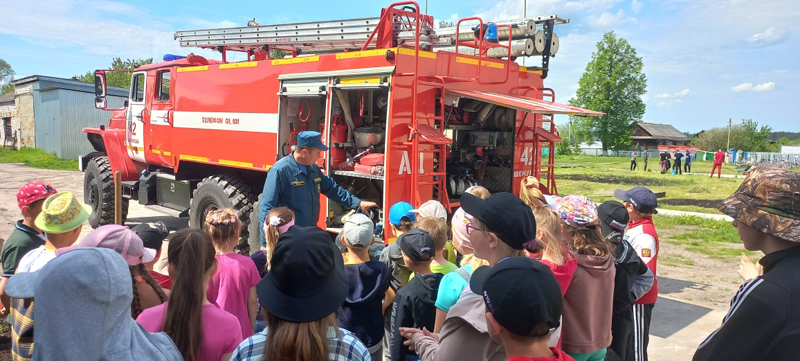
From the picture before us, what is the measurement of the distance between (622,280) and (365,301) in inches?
66.2

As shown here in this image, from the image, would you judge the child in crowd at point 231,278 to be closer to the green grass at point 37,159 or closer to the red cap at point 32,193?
the red cap at point 32,193

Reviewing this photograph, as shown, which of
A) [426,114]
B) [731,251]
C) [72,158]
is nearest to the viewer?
[426,114]

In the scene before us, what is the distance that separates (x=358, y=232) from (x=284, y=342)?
1.27 m

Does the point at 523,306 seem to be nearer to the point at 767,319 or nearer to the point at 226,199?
the point at 767,319

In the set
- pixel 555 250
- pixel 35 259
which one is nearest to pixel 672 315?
pixel 555 250

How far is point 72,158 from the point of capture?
27.7 meters

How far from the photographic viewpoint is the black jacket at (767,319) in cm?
171

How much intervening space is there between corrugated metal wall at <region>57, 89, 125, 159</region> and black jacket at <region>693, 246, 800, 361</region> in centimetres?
2969

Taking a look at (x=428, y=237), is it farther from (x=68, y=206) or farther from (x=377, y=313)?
(x=68, y=206)

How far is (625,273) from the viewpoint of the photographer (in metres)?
3.29

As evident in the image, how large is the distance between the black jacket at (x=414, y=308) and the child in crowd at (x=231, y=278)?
0.85 m

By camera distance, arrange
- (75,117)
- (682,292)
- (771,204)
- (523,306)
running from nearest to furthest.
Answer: (523,306) → (771,204) → (682,292) → (75,117)

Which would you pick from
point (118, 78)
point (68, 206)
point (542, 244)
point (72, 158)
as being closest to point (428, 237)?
point (542, 244)

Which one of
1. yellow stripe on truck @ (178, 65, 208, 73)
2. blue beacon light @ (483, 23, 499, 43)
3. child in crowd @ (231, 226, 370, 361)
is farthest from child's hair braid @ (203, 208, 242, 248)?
yellow stripe on truck @ (178, 65, 208, 73)
